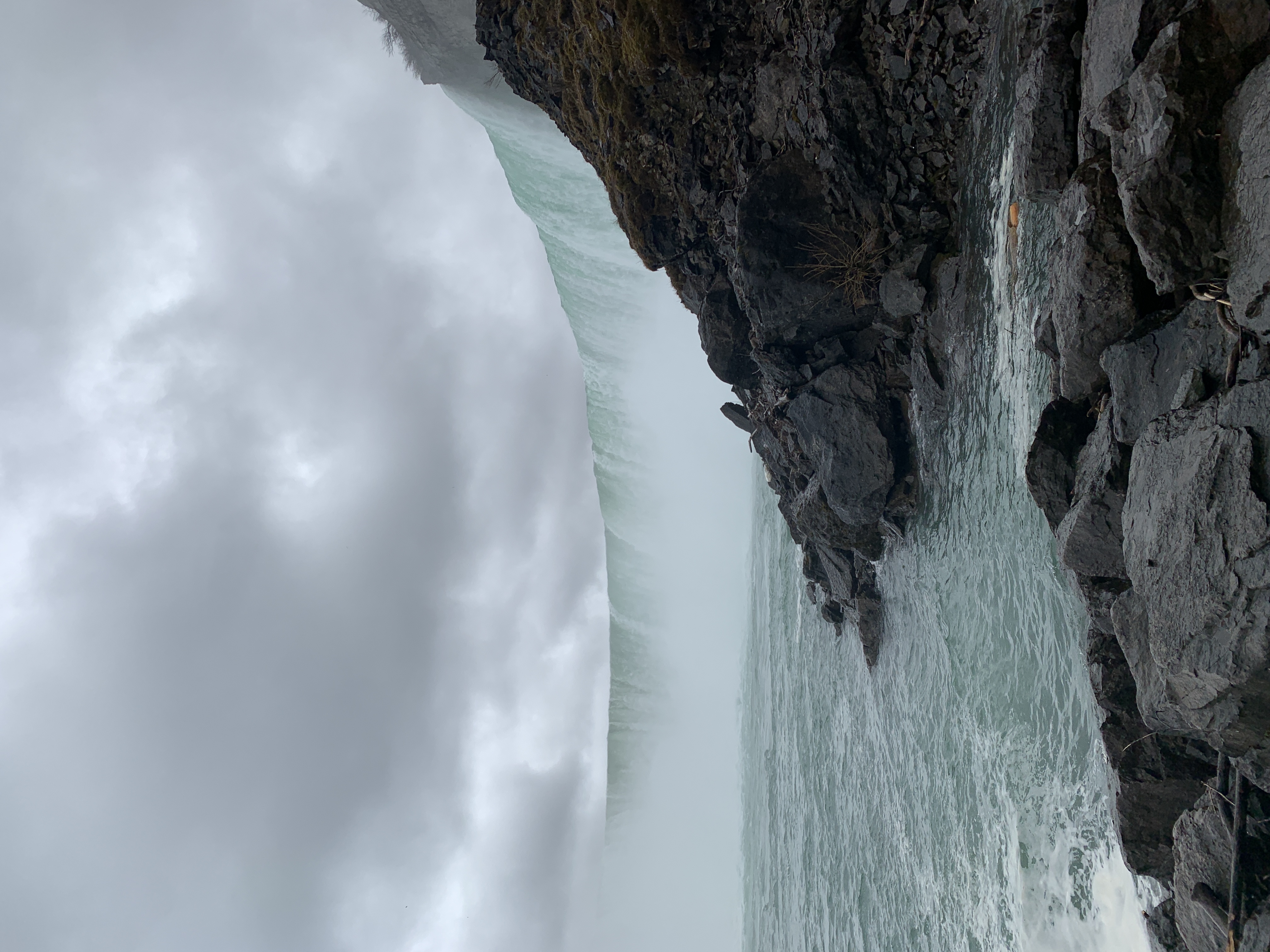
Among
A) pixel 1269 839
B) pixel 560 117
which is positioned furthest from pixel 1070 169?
pixel 560 117

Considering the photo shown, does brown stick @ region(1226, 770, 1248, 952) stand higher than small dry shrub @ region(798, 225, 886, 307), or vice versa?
small dry shrub @ region(798, 225, 886, 307)

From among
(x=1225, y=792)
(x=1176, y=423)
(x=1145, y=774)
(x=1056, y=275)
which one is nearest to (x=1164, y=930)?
(x=1145, y=774)

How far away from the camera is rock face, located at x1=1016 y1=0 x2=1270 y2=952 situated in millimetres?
3355

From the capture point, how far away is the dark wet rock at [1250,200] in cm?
334

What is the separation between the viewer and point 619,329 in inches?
701

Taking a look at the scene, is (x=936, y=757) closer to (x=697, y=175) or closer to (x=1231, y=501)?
(x=1231, y=501)

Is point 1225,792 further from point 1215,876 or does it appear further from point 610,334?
point 610,334

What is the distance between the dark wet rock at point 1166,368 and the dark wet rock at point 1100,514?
0.16 metres

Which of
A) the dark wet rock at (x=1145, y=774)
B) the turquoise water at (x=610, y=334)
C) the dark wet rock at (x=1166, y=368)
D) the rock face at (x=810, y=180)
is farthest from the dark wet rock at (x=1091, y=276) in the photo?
the turquoise water at (x=610, y=334)

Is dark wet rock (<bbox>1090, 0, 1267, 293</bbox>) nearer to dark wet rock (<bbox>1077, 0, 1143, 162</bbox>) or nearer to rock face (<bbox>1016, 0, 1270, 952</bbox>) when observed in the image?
rock face (<bbox>1016, 0, 1270, 952</bbox>)

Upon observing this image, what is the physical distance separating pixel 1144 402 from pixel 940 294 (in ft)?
9.51

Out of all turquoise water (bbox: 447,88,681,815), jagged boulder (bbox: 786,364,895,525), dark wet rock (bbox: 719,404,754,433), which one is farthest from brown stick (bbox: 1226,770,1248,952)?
turquoise water (bbox: 447,88,681,815)

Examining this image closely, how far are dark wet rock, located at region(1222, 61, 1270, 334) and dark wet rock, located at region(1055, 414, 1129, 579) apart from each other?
3.84 feet

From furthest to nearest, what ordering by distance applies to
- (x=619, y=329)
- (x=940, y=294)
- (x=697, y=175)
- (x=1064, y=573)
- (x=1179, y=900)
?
(x=619, y=329)
(x=697, y=175)
(x=940, y=294)
(x=1064, y=573)
(x=1179, y=900)
